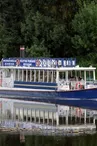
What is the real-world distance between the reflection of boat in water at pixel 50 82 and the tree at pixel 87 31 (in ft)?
38.8

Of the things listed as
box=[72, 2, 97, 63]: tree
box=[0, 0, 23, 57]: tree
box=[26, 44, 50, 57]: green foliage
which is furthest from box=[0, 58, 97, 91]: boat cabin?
box=[0, 0, 23, 57]: tree

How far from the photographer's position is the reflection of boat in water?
37.3 m

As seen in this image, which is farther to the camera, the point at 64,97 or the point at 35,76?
the point at 35,76

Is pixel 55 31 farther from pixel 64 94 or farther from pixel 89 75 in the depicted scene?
pixel 64 94

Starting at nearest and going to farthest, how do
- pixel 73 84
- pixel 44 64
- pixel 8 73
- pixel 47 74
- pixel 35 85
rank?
pixel 73 84, pixel 47 74, pixel 44 64, pixel 35 85, pixel 8 73

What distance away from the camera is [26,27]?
57688 mm

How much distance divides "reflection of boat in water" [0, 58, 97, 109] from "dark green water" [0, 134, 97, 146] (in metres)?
12.9

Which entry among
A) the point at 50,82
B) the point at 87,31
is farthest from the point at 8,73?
the point at 87,31

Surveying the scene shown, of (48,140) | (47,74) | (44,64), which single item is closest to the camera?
(48,140)

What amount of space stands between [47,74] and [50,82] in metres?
0.73

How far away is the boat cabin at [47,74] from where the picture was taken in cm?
3831

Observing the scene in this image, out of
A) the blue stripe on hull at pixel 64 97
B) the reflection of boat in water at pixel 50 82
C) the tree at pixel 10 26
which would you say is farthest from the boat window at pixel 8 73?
the tree at pixel 10 26

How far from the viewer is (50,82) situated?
38938mm

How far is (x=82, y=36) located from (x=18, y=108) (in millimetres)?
21651
